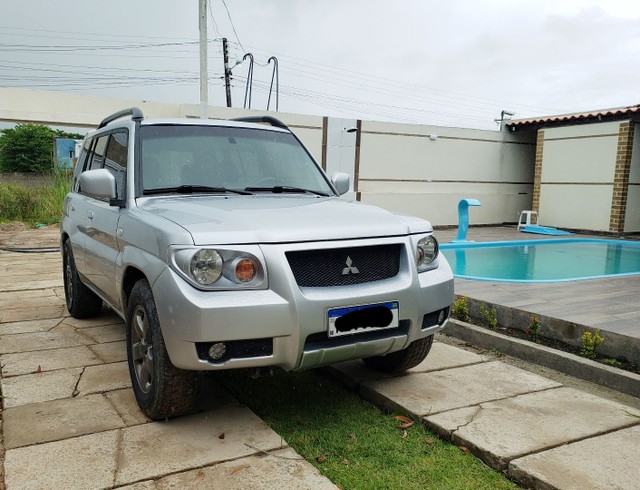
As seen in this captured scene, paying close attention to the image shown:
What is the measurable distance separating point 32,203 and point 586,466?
15559 mm

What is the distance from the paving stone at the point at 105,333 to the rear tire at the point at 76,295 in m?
0.29

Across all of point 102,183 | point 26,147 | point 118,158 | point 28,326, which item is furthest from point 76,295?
point 26,147

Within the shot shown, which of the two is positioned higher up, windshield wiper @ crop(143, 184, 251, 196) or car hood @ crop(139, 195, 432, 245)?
windshield wiper @ crop(143, 184, 251, 196)

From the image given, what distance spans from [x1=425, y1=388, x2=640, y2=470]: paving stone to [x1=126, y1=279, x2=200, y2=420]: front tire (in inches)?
54.9

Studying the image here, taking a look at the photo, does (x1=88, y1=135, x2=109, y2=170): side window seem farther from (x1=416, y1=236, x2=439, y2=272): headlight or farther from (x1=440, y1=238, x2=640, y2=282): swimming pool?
(x1=440, y1=238, x2=640, y2=282): swimming pool

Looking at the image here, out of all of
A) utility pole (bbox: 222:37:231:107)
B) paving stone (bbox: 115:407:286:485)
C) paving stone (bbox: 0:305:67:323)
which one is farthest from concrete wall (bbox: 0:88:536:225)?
utility pole (bbox: 222:37:231:107)

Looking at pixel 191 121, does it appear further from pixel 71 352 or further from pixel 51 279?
pixel 51 279

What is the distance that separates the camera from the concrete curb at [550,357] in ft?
12.8

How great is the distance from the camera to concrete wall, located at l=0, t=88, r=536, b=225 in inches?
554

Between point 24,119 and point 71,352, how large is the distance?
1119 centimetres

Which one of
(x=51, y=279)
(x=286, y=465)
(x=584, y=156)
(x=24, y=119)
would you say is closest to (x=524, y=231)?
(x=584, y=156)

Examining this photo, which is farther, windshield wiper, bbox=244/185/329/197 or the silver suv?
windshield wiper, bbox=244/185/329/197

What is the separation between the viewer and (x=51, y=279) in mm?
7863

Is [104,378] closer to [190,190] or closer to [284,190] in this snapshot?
[190,190]
